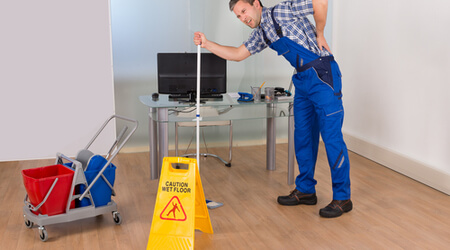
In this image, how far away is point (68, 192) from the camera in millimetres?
3387

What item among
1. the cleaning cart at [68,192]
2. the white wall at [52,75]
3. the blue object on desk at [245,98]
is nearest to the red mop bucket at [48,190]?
the cleaning cart at [68,192]

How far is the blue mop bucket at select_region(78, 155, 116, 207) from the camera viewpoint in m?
3.52

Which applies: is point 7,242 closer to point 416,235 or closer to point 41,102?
point 41,102

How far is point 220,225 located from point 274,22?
1.48 metres

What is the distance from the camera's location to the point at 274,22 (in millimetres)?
3645

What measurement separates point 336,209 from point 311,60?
3.61 feet

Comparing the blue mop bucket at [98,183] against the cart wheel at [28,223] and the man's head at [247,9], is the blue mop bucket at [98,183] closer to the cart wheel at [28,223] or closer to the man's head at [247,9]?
the cart wheel at [28,223]

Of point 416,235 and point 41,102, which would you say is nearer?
point 416,235

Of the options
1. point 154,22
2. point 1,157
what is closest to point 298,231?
point 154,22

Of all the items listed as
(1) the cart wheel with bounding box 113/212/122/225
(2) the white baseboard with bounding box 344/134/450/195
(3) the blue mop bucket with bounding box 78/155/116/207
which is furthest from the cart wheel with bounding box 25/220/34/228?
(2) the white baseboard with bounding box 344/134/450/195

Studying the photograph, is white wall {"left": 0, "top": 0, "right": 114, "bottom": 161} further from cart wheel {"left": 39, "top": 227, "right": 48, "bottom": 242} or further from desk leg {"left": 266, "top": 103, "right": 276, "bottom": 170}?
cart wheel {"left": 39, "top": 227, "right": 48, "bottom": 242}

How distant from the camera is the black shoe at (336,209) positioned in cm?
373

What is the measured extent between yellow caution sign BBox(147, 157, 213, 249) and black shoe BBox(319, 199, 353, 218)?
3.50 feet

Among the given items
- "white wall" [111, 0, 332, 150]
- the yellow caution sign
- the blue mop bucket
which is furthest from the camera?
"white wall" [111, 0, 332, 150]
